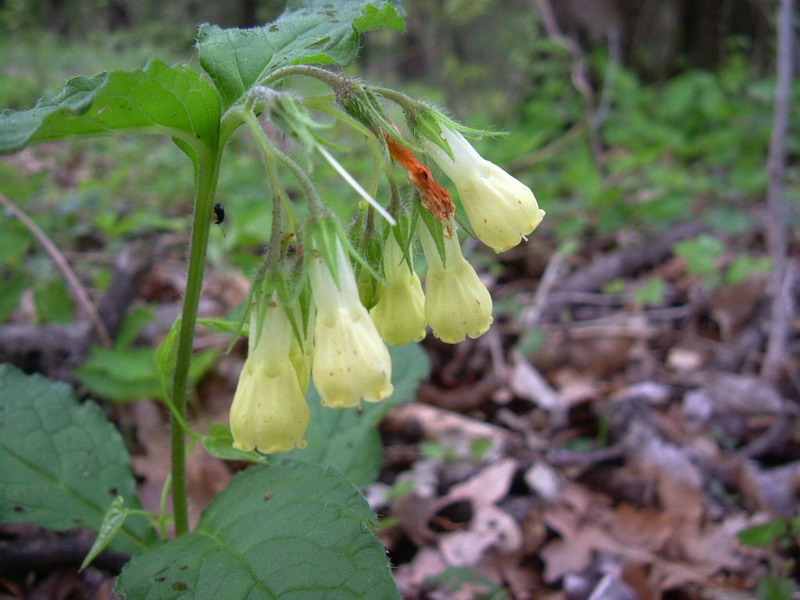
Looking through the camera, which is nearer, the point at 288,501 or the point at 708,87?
the point at 288,501

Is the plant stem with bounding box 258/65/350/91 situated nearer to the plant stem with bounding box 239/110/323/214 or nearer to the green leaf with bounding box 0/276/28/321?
the plant stem with bounding box 239/110/323/214

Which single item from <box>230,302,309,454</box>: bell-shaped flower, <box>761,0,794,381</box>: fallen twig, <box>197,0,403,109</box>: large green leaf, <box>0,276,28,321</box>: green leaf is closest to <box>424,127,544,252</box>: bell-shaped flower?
<box>197,0,403,109</box>: large green leaf

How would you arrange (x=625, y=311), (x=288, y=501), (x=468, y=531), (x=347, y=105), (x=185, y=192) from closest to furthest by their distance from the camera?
(x=347, y=105)
(x=288, y=501)
(x=468, y=531)
(x=625, y=311)
(x=185, y=192)

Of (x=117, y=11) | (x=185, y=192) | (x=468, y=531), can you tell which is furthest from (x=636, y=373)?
(x=117, y=11)

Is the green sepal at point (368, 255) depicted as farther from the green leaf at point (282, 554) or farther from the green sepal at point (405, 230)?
the green leaf at point (282, 554)

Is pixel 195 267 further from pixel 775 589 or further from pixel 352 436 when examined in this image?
pixel 775 589

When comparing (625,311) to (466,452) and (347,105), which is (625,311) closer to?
(466,452)

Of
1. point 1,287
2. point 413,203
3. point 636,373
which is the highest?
point 413,203
